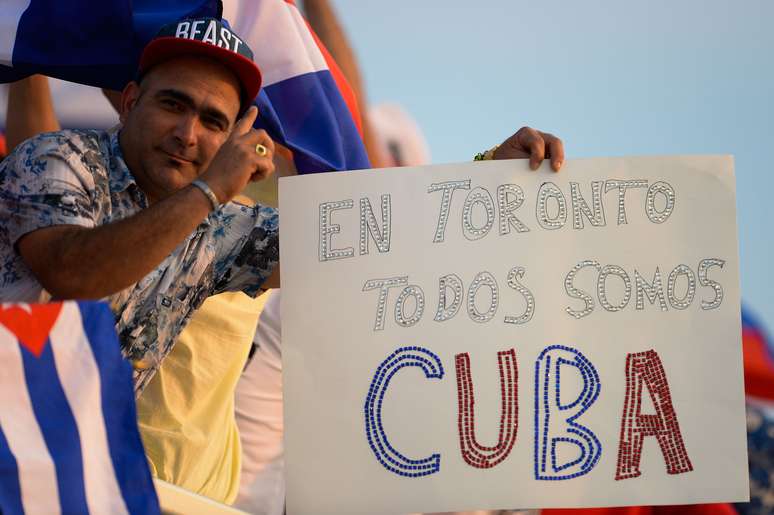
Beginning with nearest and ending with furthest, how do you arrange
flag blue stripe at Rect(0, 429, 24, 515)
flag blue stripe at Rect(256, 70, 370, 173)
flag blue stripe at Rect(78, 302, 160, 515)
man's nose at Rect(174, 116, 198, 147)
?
flag blue stripe at Rect(0, 429, 24, 515), flag blue stripe at Rect(78, 302, 160, 515), man's nose at Rect(174, 116, 198, 147), flag blue stripe at Rect(256, 70, 370, 173)

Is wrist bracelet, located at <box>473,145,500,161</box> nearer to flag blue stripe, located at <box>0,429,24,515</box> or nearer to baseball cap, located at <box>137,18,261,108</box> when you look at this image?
baseball cap, located at <box>137,18,261,108</box>

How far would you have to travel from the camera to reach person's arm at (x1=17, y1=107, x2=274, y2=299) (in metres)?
1.95

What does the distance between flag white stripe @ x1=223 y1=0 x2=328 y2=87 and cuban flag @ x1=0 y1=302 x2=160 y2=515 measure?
5.58 feet

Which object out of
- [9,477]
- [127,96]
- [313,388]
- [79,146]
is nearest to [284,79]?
[127,96]

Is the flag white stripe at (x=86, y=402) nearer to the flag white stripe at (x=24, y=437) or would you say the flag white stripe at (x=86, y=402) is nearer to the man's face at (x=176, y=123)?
the flag white stripe at (x=24, y=437)

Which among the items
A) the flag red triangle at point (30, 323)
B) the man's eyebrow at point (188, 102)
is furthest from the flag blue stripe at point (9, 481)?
the man's eyebrow at point (188, 102)

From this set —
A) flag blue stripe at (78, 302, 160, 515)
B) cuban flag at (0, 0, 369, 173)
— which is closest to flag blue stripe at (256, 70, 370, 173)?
cuban flag at (0, 0, 369, 173)

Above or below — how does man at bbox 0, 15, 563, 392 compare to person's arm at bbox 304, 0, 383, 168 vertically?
below

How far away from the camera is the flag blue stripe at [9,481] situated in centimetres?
151

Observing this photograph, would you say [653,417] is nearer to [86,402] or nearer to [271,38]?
[86,402]

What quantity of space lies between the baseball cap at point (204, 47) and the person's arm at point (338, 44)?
53.2 inches

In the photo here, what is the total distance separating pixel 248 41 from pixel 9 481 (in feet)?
6.49

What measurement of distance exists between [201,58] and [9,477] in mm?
1208

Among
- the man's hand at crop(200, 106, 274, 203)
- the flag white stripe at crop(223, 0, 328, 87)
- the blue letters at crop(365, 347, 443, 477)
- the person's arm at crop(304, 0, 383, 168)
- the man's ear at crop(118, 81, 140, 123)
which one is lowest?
the blue letters at crop(365, 347, 443, 477)
